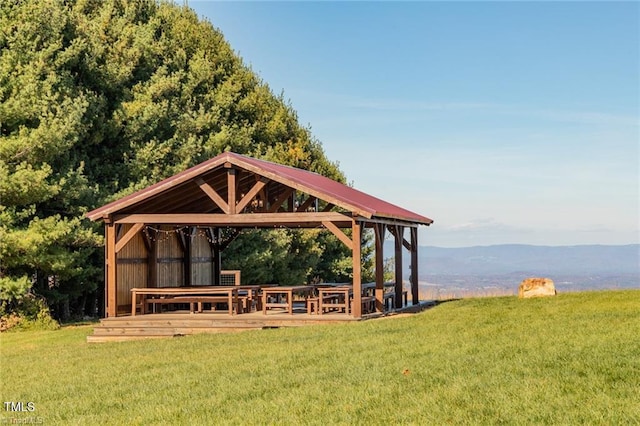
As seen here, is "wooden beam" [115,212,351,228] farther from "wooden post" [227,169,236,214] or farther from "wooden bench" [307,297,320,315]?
"wooden bench" [307,297,320,315]

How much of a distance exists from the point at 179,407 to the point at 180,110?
25264mm

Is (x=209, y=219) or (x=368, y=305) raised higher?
(x=209, y=219)

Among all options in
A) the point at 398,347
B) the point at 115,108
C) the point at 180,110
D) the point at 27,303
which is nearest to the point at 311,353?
the point at 398,347

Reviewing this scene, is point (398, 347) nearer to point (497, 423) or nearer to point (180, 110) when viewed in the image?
point (497, 423)

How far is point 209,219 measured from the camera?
19.5m

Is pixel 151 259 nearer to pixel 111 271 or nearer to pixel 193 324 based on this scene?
pixel 111 271

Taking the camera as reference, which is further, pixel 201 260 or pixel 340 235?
pixel 201 260

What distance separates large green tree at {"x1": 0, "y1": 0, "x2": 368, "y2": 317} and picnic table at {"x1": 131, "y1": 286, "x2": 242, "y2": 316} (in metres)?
3.29

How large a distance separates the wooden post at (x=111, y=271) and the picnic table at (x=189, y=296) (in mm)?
551

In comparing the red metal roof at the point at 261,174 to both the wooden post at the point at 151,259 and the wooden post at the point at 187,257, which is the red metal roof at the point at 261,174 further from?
the wooden post at the point at 187,257

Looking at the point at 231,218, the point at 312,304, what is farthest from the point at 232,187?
the point at 312,304

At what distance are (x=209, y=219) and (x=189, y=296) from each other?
7.94 ft

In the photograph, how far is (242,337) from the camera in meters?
16.2

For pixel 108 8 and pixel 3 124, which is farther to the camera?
pixel 108 8
